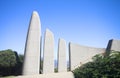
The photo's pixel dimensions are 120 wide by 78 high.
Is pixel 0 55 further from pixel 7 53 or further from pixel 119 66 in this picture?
pixel 119 66

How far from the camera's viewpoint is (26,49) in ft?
69.1

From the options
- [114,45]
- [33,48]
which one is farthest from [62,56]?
[114,45]

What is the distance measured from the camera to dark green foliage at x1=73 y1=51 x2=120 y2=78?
44.1 feet

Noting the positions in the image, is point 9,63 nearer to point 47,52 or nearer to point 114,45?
point 47,52

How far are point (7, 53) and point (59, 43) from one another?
35.8ft

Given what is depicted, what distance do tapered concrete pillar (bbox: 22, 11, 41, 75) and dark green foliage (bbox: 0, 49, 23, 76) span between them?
756 centimetres

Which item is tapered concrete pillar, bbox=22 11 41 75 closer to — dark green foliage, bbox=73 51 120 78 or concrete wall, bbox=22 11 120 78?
concrete wall, bbox=22 11 120 78

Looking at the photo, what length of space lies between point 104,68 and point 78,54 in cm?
776

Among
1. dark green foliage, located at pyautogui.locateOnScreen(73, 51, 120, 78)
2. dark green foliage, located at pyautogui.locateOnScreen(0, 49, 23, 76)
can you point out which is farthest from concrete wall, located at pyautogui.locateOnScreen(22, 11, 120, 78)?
dark green foliage, located at pyautogui.locateOnScreen(0, 49, 23, 76)

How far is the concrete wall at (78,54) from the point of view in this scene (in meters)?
21.7

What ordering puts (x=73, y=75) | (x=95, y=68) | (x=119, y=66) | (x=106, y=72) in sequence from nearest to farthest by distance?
(x=119, y=66) → (x=106, y=72) → (x=95, y=68) → (x=73, y=75)

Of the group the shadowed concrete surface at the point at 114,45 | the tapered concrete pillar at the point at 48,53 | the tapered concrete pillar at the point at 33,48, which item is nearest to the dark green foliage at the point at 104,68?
the tapered concrete pillar at the point at 48,53

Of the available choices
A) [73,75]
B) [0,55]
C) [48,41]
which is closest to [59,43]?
[48,41]

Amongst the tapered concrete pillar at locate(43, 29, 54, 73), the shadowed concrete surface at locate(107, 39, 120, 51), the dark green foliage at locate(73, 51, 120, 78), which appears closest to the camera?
the dark green foliage at locate(73, 51, 120, 78)
